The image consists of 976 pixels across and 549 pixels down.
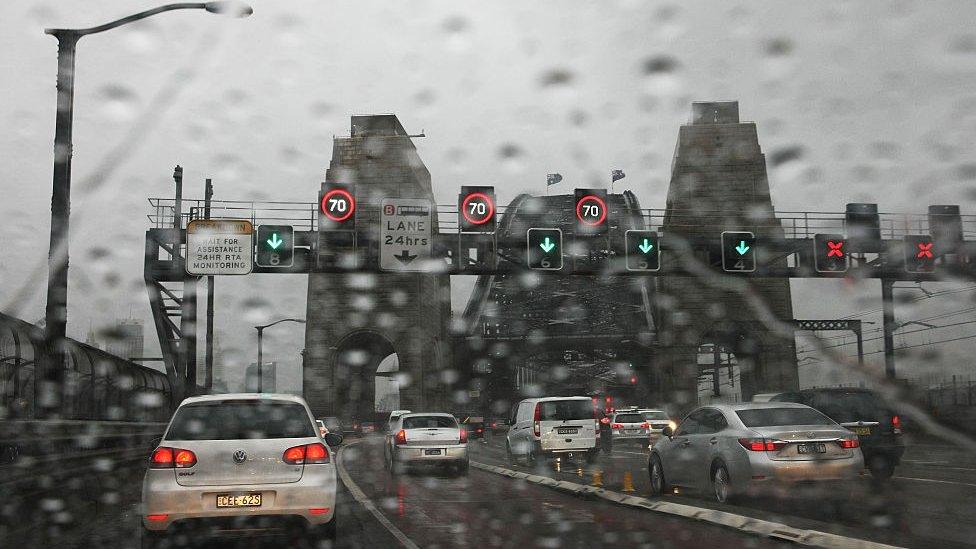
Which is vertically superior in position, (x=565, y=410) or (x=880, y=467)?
(x=565, y=410)

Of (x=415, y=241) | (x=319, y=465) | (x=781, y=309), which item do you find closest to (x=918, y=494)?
(x=319, y=465)

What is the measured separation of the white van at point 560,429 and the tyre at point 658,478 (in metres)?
8.72

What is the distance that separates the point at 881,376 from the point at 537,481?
10.4 meters

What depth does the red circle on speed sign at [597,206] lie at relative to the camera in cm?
2834

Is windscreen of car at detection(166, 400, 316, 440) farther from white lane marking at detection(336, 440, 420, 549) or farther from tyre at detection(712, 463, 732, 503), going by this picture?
tyre at detection(712, 463, 732, 503)

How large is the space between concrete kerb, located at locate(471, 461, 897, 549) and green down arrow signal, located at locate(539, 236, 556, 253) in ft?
41.8

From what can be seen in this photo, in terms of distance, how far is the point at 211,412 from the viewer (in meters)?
8.94

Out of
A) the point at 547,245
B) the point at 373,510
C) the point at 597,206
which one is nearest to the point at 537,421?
the point at 547,245

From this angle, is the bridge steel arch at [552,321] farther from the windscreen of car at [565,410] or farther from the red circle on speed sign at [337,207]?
the windscreen of car at [565,410]

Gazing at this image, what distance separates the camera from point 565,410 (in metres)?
23.9

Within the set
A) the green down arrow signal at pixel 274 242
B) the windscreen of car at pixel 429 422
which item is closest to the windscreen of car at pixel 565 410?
the windscreen of car at pixel 429 422

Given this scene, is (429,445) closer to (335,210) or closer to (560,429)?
(560,429)

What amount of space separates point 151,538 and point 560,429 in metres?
15.9

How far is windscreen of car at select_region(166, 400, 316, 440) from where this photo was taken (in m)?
8.69
